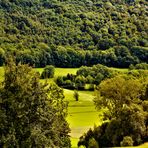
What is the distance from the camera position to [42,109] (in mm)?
35219

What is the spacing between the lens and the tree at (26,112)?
111 ft

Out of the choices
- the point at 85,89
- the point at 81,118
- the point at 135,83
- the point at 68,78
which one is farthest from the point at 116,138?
the point at 68,78

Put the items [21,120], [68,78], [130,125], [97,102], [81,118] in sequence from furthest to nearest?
[68,78] → [81,118] → [97,102] → [130,125] → [21,120]

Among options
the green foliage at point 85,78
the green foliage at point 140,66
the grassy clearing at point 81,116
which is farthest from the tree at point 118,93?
the green foliage at point 140,66

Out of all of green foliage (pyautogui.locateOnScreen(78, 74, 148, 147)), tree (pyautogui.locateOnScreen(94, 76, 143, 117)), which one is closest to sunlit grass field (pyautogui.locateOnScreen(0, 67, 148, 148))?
tree (pyautogui.locateOnScreen(94, 76, 143, 117))

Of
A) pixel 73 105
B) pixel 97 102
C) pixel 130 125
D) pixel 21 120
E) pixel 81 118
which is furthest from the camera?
pixel 73 105

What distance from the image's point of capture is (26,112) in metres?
34.2

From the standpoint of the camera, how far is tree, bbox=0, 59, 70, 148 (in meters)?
33.8

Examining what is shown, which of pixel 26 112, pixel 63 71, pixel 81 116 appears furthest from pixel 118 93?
pixel 63 71

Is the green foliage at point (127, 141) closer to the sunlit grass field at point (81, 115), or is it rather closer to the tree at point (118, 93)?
the tree at point (118, 93)

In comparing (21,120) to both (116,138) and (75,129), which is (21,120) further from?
(75,129)

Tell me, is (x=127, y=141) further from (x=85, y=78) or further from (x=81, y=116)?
(x=85, y=78)

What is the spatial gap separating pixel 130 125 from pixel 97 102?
49.0 ft

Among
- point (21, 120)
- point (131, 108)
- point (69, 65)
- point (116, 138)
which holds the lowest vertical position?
point (69, 65)
